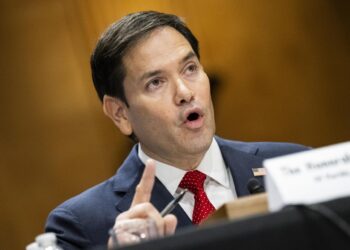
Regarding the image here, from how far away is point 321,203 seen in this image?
3.21 ft

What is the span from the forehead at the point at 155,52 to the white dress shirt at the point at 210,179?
304 millimetres

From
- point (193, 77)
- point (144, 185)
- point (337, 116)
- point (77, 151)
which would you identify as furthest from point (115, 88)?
point (337, 116)

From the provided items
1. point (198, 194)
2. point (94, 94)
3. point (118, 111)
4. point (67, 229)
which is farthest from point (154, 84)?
point (94, 94)

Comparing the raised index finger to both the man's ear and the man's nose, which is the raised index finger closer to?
the man's nose

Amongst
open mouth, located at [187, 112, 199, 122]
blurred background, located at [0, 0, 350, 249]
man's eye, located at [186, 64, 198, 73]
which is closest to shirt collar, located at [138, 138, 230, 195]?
open mouth, located at [187, 112, 199, 122]

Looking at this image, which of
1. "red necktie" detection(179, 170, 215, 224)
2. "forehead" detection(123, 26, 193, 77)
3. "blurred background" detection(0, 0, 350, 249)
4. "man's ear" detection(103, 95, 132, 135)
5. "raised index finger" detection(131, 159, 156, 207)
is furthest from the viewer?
"blurred background" detection(0, 0, 350, 249)

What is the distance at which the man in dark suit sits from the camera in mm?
1984

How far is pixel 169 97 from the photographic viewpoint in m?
2.01

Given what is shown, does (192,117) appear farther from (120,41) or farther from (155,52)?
(120,41)

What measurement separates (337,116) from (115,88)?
1.91 metres

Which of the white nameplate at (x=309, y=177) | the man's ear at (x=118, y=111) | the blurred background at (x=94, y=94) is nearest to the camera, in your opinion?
the white nameplate at (x=309, y=177)

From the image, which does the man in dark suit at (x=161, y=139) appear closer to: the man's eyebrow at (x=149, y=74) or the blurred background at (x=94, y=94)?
the man's eyebrow at (x=149, y=74)

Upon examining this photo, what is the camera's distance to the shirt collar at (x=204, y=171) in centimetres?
205

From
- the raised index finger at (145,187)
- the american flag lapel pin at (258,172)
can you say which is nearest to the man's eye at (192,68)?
the american flag lapel pin at (258,172)
